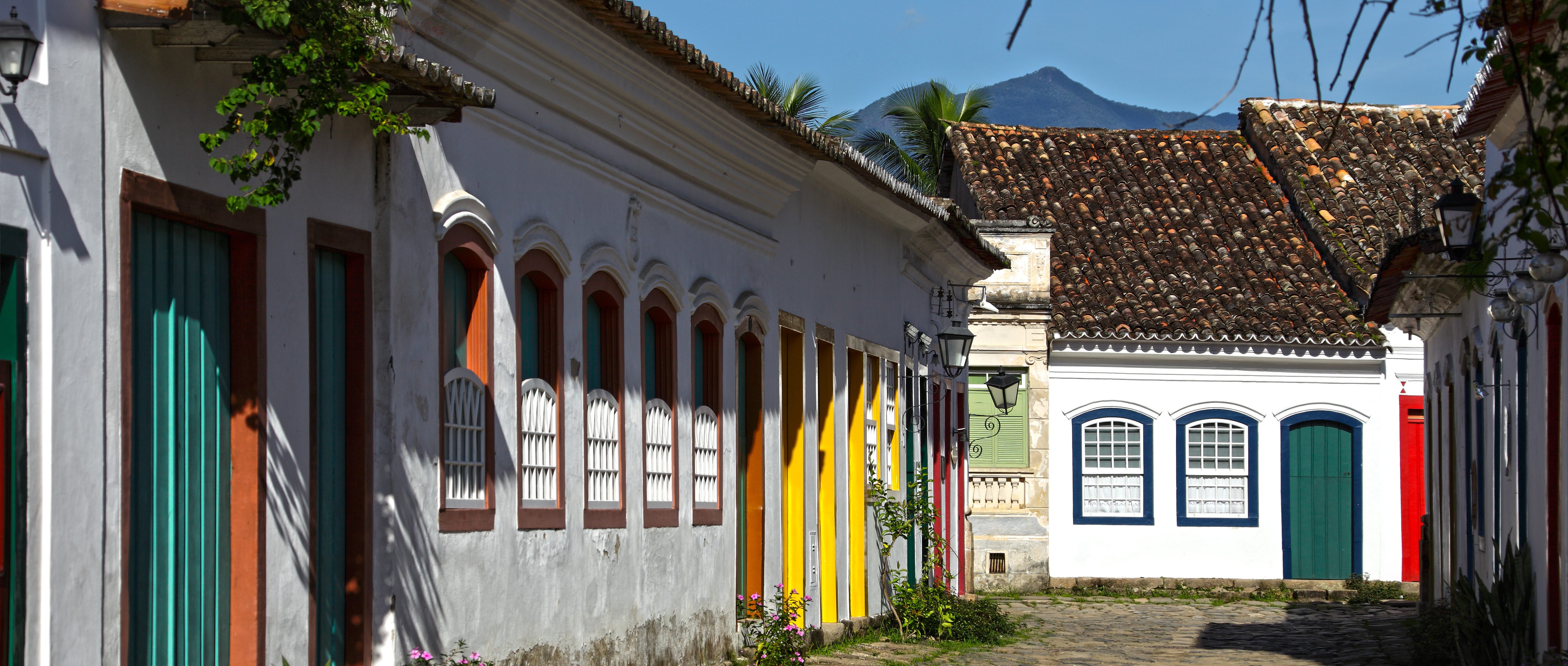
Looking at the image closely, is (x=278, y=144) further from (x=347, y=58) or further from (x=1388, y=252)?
(x=1388, y=252)

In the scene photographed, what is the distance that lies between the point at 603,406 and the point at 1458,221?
233 inches

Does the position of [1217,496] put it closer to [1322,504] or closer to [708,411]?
[1322,504]

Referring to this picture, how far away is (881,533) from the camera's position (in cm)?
1614

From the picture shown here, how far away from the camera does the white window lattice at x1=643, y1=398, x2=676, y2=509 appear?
34.8 feet

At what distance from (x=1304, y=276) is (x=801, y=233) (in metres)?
13.3

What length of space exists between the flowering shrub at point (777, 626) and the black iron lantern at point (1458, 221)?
17.1 ft

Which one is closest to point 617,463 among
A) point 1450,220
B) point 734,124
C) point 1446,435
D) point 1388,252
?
point 734,124

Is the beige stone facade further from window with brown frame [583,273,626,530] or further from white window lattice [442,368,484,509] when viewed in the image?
white window lattice [442,368,484,509]

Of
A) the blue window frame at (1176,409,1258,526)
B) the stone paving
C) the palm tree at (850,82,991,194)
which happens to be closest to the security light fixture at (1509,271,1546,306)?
the stone paving

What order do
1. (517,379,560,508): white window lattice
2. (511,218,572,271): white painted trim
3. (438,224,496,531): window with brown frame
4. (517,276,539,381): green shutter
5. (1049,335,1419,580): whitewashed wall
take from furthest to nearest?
(1049,335,1419,580): whitewashed wall
(517,276,539,381): green shutter
(517,379,560,508): white window lattice
(511,218,572,271): white painted trim
(438,224,496,531): window with brown frame

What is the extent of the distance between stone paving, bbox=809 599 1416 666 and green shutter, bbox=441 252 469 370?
5.54 metres

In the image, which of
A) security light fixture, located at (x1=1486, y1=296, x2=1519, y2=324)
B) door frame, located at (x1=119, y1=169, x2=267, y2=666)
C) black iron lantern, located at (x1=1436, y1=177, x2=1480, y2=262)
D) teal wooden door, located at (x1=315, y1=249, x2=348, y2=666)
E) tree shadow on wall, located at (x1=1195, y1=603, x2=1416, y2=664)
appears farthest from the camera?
tree shadow on wall, located at (x1=1195, y1=603, x2=1416, y2=664)

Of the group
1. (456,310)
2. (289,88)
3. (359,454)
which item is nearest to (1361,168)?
(456,310)

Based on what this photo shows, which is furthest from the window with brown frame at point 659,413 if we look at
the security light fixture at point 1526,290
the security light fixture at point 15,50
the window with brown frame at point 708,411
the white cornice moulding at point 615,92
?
the security light fixture at point 15,50
